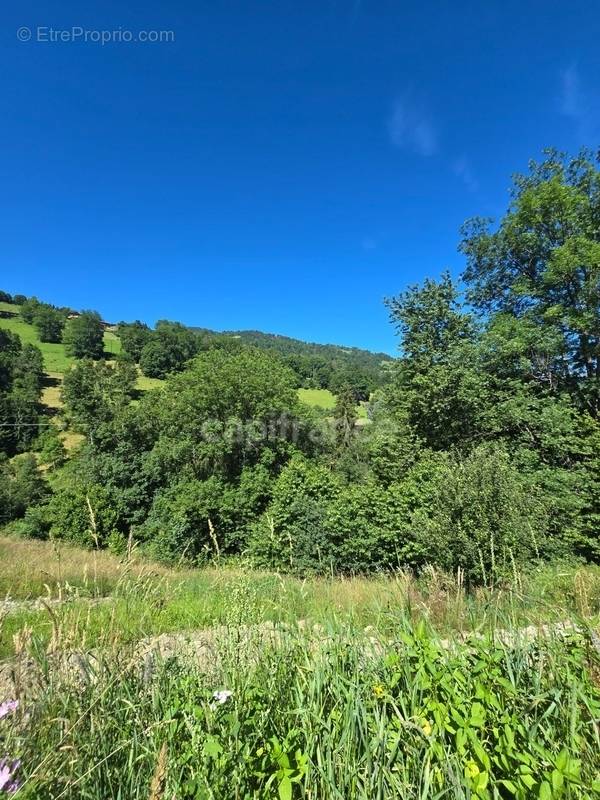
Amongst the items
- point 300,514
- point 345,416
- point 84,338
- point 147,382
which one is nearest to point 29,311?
point 84,338

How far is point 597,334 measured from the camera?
13641 mm

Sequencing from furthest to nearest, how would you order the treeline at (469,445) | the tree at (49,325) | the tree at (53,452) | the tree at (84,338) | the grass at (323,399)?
the tree at (49,325)
the tree at (84,338)
the grass at (323,399)
the tree at (53,452)
the treeline at (469,445)

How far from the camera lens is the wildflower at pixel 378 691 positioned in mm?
1634

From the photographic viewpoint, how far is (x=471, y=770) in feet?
4.23

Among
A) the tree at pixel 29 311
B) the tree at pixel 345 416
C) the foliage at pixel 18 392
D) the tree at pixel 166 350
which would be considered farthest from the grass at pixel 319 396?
the tree at pixel 29 311

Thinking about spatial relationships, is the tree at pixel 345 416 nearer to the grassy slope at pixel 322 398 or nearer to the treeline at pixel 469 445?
the grassy slope at pixel 322 398

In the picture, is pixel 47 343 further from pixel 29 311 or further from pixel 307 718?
pixel 307 718

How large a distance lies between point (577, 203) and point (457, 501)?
12708 mm

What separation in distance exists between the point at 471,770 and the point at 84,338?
74.7m

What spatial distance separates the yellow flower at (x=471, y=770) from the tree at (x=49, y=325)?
82.0 metres

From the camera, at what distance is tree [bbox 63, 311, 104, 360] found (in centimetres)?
6291

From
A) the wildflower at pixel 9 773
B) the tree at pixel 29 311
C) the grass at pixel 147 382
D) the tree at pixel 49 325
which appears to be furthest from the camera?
the tree at pixel 29 311

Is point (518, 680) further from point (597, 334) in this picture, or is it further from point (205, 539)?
point (205, 539)

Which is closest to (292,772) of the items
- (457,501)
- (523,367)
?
(457,501)
